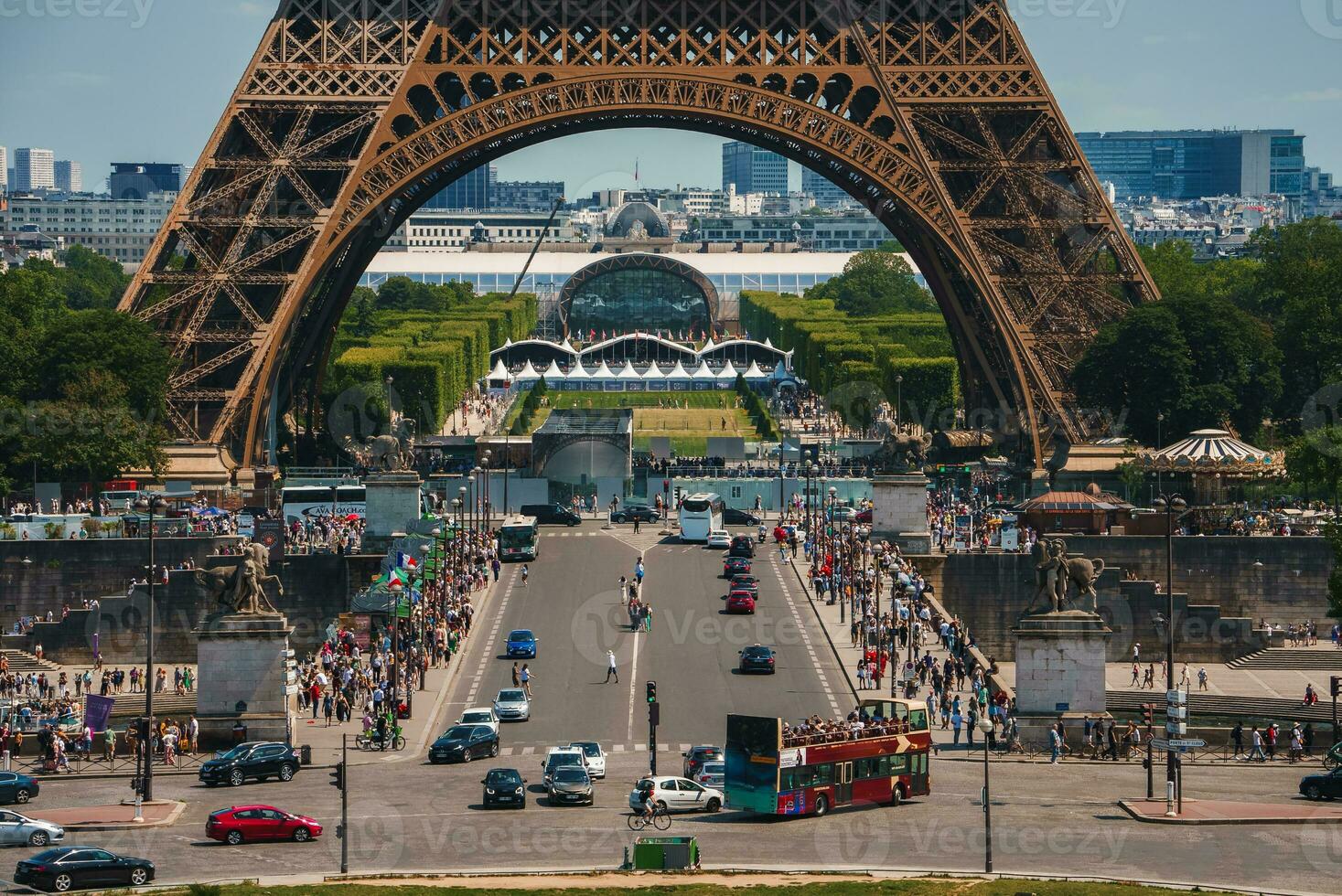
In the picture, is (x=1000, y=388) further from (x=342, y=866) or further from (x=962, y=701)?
(x=342, y=866)

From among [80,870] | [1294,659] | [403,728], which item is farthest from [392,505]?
[80,870]

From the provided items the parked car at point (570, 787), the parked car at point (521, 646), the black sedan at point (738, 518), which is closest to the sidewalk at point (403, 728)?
the parked car at point (521, 646)

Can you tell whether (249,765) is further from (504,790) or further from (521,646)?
(521,646)

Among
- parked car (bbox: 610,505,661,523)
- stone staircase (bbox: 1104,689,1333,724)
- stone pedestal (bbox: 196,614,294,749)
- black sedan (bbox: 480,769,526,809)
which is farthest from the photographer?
parked car (bbox: 610,505,661,523)

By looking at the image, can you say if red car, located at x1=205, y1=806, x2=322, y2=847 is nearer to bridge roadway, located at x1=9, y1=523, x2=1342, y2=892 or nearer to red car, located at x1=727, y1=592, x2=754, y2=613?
bridge roadway, located at x1=9, y1=523, x2=1342, y2=892

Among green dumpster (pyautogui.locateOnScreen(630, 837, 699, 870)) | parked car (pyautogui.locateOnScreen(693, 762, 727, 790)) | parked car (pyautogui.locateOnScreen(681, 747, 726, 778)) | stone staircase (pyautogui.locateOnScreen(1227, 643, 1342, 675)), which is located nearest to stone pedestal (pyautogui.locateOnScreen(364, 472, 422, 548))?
stone staircase (pyautogui.locateOnScreen(1227, 643, 1342, 675))

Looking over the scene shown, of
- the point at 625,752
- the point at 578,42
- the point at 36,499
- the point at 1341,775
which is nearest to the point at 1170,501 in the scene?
the point at 1341,775

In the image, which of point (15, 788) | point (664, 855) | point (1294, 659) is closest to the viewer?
point (664, 855)
